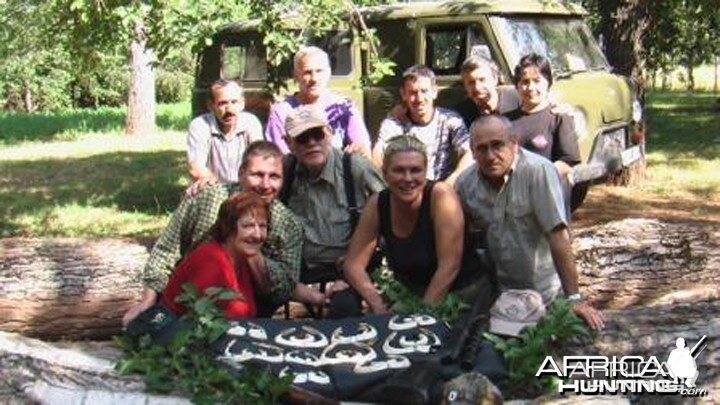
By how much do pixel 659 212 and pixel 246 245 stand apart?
631 cm

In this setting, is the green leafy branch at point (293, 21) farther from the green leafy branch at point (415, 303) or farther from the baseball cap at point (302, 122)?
the green leafy branch at point (415, 303)

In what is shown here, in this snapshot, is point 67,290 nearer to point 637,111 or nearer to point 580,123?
point 580,123

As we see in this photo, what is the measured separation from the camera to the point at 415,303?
4258 mm

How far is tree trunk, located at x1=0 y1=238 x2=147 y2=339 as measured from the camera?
17.3 feet

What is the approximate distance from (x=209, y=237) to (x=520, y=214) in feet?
4.65

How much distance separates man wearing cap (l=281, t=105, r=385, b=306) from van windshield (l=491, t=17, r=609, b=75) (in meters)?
3.46

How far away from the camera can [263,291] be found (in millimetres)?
4387

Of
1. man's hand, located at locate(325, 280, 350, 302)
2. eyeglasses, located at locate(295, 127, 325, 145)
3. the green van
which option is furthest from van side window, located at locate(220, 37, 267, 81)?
man's hand, located at locate(325, 280, 350, 302)

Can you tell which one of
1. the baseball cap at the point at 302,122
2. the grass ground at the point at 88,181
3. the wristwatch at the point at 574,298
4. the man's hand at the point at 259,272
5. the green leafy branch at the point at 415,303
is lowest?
the grass ground at the point at 88,181

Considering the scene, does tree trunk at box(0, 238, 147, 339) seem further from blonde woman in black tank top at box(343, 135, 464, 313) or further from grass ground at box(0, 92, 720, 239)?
blonde woman in black tank top at box(343, 135, 464, 313)

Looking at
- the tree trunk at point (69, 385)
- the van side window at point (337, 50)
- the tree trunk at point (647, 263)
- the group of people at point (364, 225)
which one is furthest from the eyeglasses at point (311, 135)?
the van side window at point (337, 50)

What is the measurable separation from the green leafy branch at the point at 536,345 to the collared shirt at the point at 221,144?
2107 millimetres

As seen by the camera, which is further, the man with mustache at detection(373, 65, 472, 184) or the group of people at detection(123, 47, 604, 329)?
the man with mustache at detection(373, 65, 472, 184)

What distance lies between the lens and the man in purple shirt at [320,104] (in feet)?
17.2
